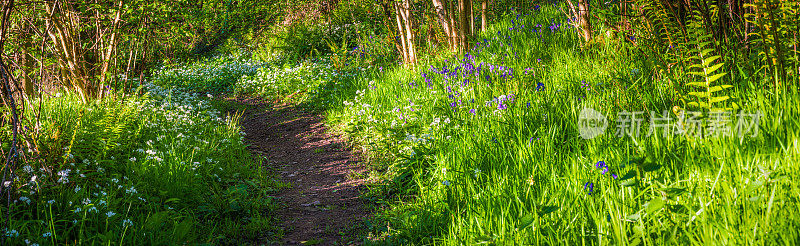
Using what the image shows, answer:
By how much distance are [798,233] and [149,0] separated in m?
6.62

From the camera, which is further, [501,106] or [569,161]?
[501,106]

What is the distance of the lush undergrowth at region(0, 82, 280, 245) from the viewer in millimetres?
2986

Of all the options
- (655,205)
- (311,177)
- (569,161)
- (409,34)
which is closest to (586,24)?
(569,161)

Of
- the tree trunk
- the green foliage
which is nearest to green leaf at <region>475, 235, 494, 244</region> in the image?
the green foliage

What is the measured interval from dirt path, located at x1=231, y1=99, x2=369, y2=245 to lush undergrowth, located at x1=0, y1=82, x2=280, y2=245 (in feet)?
0.75

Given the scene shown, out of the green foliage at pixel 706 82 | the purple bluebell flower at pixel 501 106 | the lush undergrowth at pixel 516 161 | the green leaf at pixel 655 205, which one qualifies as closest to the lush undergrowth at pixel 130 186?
the lush undergrowth at pixel 516 161

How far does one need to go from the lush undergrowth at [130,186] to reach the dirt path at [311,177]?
0.75ft

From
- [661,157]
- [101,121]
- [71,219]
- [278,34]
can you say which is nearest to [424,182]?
[661,157]

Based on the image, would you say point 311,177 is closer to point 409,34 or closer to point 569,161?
point 569,161

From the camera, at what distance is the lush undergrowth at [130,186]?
2986 mm

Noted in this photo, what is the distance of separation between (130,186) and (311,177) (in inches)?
67.9

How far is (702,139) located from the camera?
2.44m

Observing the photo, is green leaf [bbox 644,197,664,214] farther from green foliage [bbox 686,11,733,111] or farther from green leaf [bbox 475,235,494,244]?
green foliage [bbox 686,11,733,111]

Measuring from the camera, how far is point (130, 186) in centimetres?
357
